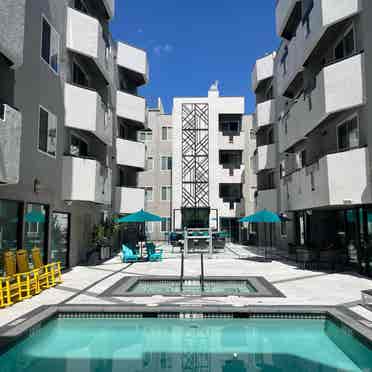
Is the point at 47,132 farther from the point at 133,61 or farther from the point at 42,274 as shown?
the point at 133,61

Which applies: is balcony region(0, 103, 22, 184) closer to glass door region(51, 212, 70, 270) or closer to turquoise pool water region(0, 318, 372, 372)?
turquoise pool water region(0, 318, 372, 372)

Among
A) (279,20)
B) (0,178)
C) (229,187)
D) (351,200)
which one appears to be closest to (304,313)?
(351,200)

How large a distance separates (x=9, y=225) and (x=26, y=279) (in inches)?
67.5

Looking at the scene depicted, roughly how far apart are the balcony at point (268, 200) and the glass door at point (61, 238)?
1355 cm

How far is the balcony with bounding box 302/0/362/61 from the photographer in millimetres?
12203

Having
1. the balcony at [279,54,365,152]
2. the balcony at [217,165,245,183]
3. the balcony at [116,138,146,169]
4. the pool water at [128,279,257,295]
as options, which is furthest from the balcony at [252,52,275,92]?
the pool water at [128,279,257,295]

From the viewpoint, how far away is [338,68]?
40.2 feet

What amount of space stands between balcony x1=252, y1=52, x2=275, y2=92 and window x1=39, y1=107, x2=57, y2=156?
16856 millimetres

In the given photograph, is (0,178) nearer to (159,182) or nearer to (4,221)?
(4,221)

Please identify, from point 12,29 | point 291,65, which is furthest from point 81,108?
point 291,65

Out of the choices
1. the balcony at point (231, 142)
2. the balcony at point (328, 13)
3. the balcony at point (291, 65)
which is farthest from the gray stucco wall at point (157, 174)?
the balcony at point (328, 13)

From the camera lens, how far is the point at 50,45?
42.2ft

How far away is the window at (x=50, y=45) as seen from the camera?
40.3ft

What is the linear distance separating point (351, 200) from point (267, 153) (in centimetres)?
1291
